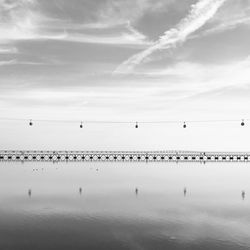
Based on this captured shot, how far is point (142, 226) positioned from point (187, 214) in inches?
647

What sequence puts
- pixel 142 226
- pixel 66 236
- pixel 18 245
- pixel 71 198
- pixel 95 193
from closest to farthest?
pixel 18 245 < pixel 66 236 < pixel 142 226 < pixel 71 198 < pixel 95 193

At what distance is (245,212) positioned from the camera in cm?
9556

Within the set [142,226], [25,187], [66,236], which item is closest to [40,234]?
[66,236]

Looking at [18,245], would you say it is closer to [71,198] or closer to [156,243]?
[156,243]

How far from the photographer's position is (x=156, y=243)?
68125 mm

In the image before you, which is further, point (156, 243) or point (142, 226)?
point (142, 226)

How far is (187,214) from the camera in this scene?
9194 centimetres

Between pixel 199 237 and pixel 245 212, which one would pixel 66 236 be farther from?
pixel 245 212

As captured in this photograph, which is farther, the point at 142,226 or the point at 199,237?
the point at 142,226

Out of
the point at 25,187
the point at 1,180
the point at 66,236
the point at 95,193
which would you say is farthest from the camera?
the point at 1,180

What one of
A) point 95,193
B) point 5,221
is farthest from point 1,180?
point 5,221

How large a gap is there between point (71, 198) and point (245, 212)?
47.7 meters

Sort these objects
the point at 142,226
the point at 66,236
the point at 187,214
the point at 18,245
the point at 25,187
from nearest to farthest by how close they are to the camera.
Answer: the point at 18,245, the point at 66,236, the point at 142,226, the point at 187,214, the point at 25,187

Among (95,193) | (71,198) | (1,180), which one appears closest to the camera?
(71,198)
